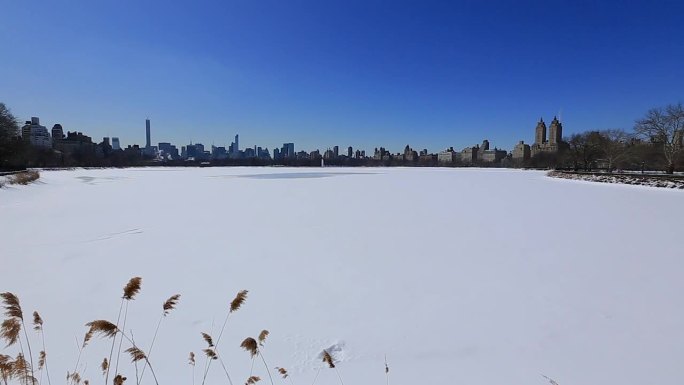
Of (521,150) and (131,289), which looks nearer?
(131,289)

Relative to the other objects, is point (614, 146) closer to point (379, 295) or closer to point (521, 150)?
point (379, 295)

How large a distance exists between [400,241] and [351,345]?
16.7ft

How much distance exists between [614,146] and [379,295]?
73.2 m

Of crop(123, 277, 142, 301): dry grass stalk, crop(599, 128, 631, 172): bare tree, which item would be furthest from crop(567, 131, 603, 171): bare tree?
crop(123, 277, 142, 301): dry grass stalk

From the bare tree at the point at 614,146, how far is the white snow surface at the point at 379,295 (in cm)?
6044

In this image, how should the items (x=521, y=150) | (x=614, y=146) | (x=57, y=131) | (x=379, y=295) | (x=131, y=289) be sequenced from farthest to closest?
(x=57, y=131) < (x=521, y=150) < (x=614, y=146) < (x=379, y=295) < (x=131, y=289)

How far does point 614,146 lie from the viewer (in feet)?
196

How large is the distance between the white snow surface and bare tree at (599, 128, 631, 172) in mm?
60438

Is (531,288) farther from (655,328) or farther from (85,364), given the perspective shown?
(85,364)

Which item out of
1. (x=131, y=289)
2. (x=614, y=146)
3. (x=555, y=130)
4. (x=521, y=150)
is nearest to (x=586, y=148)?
(x=614, y=146)

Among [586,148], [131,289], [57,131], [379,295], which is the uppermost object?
[57,131]

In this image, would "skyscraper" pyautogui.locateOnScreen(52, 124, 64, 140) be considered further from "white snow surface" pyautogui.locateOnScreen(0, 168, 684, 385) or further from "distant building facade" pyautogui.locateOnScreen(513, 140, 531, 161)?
"distant building facade" pyautogui.locateOnScreen(513, 140, 531, 161)

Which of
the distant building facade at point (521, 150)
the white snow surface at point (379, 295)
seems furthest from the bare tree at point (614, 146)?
the distant building facade at point (521, 150)

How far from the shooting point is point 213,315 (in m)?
4.62
